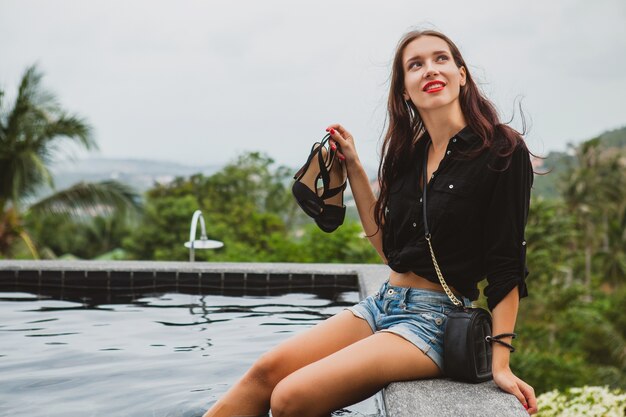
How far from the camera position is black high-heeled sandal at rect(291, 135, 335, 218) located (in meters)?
2.78

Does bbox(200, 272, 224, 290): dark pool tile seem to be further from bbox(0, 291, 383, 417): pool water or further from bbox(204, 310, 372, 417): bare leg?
bbox(204, 310, 372, 417): bare leg

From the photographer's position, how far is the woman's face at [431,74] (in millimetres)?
2564

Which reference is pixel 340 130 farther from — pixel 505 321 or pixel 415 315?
pixel 505 321

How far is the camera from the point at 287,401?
2230mm

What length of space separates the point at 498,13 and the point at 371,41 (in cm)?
6204

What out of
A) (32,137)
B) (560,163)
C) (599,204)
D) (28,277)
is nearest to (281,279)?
(28,277)

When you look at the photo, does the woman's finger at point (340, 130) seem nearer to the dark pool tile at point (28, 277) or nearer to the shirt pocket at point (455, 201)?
the shirt pocket at point (455, 201)

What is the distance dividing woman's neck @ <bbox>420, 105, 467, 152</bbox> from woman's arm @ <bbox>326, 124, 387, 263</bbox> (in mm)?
329

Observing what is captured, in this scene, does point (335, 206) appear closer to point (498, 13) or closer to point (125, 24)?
point (498, 13)

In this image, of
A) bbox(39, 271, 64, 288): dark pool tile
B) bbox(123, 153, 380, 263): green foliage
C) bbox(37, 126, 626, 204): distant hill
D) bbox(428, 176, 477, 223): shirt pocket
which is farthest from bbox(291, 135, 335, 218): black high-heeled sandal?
bbox(123, 153, 380, 263): green foliage

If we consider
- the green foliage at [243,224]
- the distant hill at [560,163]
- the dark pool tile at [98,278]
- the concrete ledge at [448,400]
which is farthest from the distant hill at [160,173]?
the dark pool tile at [98,278]

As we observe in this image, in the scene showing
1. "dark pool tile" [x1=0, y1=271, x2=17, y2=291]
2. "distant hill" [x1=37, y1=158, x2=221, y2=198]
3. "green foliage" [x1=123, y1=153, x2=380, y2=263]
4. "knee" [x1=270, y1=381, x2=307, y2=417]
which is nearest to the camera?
"knee" [x1=270, y1=381, x2=307, y2=417]

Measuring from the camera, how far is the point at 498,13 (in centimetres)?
6078

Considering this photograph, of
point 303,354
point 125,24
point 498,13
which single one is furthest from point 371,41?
A: point 125,24
